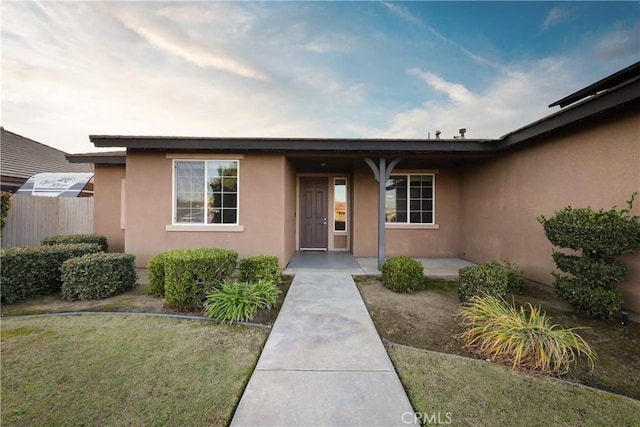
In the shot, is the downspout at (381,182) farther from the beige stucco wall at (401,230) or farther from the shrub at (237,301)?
the shrub at (237,301)

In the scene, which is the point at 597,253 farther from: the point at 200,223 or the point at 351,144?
the point at 200,223

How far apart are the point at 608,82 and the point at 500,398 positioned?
24.7ft

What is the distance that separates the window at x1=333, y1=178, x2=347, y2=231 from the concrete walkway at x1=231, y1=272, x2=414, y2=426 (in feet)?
18.1

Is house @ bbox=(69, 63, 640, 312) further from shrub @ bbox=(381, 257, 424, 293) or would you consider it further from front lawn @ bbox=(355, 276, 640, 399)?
shrub @ bbox=(381, 257, 424, 293)

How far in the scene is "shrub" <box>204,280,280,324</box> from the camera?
12.0 ft

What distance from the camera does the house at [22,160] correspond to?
1180 centimetres

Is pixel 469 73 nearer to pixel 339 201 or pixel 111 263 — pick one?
pixel 339 201

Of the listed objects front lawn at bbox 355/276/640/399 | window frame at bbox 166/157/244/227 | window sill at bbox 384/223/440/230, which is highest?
window frame at bbox 166/157/244/227

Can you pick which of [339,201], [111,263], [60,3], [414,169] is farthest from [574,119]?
[60,3]

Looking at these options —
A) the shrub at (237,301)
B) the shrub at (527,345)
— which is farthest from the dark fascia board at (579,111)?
the shrub at (237,301)

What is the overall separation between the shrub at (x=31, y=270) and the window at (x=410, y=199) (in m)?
8.30

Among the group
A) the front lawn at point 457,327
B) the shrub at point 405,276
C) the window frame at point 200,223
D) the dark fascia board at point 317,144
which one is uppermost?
the dark fascia board at point 317,144

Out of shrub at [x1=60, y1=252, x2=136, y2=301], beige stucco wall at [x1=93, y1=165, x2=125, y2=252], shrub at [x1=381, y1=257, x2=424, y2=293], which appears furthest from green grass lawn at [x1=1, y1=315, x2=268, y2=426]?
beige stucco wall at [x1=93, y1=165, x2=125, y2=252]

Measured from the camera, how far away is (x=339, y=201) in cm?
930
